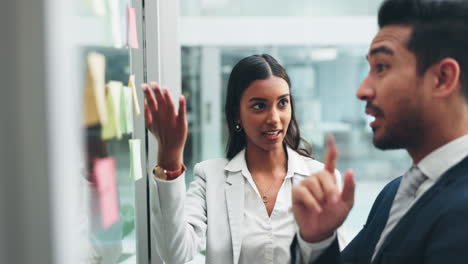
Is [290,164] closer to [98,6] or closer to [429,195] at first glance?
[429,195]

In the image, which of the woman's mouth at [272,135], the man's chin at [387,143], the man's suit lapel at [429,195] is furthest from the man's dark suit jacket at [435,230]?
the woman's mouth at [272,135]

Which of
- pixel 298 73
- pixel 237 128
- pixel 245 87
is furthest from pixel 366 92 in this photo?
pixel 298 73

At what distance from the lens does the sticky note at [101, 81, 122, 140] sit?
709 mm

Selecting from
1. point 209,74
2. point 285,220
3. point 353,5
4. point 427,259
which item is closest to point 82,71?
point 427,259

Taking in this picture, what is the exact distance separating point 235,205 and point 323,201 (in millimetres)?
481

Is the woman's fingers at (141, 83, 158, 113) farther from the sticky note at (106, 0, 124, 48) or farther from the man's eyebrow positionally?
the man's eyebrow

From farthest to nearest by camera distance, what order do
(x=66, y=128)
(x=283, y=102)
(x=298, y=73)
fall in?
(x=298, y=73)
(x=283, y=102)
(x=66, y=128)

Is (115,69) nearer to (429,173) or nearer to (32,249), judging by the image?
(32,249)

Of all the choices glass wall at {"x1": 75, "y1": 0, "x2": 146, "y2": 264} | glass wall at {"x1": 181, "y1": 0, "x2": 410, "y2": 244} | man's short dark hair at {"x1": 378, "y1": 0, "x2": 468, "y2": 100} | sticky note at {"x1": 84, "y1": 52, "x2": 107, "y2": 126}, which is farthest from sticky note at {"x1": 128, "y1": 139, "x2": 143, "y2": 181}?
glass wall at {"x1": 181, "y1": 0, "x2": 410, "y2": 244}

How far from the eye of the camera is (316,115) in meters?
4.63

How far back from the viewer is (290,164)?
1.40m

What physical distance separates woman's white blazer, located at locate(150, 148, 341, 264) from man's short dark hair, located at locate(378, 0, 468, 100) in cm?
61

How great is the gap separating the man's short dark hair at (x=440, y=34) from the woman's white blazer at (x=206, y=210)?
61 cm

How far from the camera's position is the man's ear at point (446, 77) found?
2.77 ft
